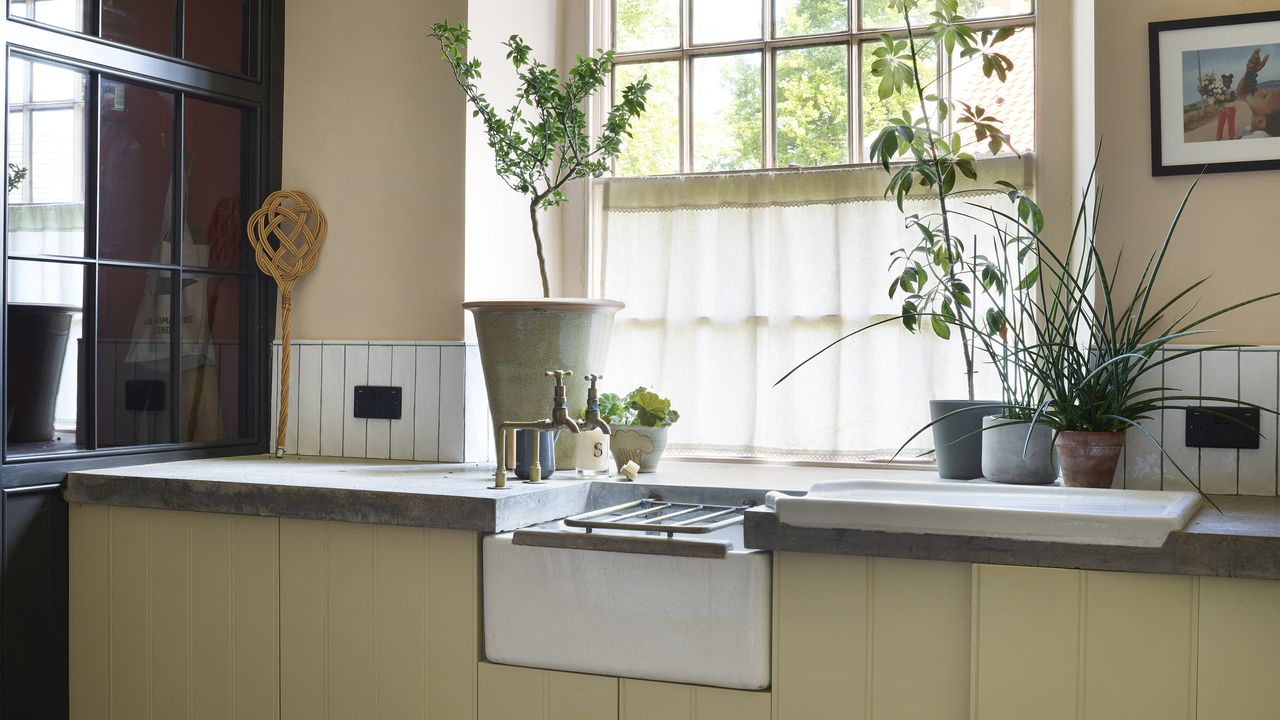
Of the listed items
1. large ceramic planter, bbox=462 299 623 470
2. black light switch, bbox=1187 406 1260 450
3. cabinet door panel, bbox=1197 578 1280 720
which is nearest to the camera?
cabinet door panel, bbox=1197 578 1280 720

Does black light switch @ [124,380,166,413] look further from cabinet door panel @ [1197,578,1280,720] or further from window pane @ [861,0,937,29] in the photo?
cabinet door panel @ [1197,578,1280,720]

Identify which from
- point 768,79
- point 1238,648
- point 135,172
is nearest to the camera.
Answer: point 1238,648

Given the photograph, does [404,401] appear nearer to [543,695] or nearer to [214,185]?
[214,185]

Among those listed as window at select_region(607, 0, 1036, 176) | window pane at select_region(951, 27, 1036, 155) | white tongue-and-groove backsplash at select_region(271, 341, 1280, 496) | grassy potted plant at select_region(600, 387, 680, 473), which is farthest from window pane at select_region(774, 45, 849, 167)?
white tongue-and-groove backsplash at select_region(271, 341, 1280, 496)

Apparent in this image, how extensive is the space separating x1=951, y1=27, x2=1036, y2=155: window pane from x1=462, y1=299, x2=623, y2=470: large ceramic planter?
1.08 m

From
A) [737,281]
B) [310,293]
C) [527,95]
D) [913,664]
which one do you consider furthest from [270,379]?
[913,664]

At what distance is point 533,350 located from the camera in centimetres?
250

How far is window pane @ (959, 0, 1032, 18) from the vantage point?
266 centimetres

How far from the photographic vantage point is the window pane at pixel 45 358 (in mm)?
2359

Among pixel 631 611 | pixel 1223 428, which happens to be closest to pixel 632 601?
pixel 631 611

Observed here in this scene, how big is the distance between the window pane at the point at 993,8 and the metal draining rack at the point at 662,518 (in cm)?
143

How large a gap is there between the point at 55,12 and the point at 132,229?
0.53 m

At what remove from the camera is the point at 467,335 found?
274 centimetres

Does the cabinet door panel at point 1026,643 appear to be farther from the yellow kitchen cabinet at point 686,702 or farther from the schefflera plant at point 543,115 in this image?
the schefflera plant at point 543,115
